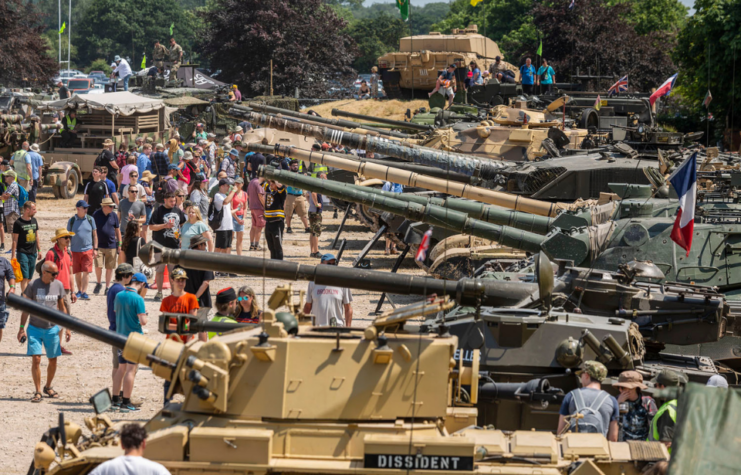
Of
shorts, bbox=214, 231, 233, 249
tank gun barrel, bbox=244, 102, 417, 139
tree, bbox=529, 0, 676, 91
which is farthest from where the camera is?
tree, bbox=529, 0, 676, 91

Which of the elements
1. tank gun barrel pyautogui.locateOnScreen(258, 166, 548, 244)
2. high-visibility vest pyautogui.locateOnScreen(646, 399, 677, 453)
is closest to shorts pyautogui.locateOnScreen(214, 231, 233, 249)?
tank gun barrel pyautogui.locateOnScreen(258, 166, 548, 244)

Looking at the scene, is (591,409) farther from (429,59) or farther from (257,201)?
(429,59)

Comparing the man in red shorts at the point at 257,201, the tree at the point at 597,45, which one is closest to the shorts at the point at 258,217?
the man in red shorts at the point at 257,201

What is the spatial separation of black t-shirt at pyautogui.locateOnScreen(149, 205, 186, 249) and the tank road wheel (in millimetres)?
10481

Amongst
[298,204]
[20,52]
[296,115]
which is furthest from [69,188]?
[20,52]

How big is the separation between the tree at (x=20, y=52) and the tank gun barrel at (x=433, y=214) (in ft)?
101

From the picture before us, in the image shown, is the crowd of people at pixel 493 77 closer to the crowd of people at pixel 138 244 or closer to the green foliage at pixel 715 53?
the green foliage at pixel 715 53

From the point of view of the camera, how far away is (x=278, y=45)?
4394 centimetres

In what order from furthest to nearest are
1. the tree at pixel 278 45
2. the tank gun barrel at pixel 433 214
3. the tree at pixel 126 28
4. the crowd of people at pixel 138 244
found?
the tree at pixel 126 28 → the tree at pixel 278 45 → the tank gun barrel at pixel 433 214 → the crowd of people at pixel 138 244

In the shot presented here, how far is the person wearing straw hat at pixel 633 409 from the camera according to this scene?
24.5 ft

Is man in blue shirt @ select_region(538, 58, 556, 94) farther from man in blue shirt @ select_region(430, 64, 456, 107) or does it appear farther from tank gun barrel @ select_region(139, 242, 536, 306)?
tank gun barrel @ select_region(139, 242, 536, 306)

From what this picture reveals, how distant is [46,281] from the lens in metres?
10.6

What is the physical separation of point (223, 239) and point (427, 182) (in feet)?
11.7

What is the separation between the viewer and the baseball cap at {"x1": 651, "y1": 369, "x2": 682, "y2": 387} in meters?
7.51
